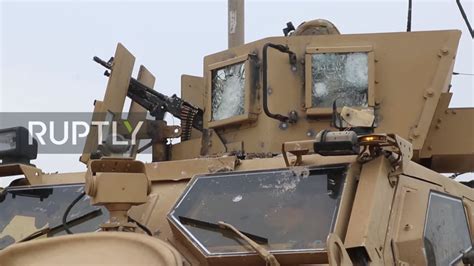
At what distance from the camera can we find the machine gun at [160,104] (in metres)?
7.50

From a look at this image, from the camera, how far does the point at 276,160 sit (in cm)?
490

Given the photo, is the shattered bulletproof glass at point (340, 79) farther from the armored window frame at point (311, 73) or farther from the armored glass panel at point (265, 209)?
the armored glass panel at point (265, 209)

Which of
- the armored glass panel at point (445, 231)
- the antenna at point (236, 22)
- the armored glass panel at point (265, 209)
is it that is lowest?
the armored glass panel at point (445, 231)

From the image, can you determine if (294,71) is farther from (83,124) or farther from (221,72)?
(83,124)

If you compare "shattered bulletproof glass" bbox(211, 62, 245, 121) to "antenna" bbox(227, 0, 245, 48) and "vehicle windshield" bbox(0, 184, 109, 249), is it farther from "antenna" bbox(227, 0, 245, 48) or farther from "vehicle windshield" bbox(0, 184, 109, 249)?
"vehicle windshield" bbox(0, 184, 109, 249)

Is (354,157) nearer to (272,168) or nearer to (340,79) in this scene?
(272,168)

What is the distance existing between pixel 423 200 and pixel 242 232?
43.9 inches

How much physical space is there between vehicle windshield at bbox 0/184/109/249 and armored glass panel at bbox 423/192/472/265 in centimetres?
192

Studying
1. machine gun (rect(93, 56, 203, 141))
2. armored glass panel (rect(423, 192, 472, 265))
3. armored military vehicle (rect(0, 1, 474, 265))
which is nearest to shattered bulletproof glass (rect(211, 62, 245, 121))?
armored military vehicle (rect(0, 1, 474, 265))

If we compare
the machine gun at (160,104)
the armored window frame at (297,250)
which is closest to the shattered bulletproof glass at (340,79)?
the machine gun at (160,104)

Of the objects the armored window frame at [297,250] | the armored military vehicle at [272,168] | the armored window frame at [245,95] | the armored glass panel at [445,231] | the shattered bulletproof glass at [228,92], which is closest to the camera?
Answer: the armored window frame at [297,250]

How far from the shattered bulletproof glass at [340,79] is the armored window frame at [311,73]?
0.9 inches

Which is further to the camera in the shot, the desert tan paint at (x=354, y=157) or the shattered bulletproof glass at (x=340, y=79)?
the shattered bulletproof glass at (x=340, y=79)

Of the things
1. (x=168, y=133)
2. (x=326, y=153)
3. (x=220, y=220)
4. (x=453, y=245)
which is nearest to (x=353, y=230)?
(x=326, y=153)
